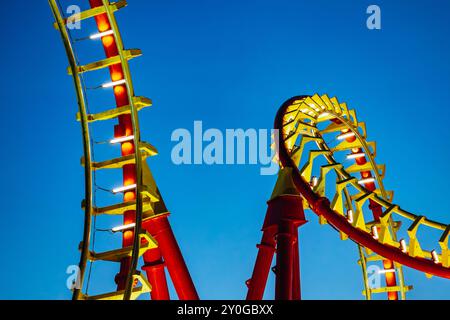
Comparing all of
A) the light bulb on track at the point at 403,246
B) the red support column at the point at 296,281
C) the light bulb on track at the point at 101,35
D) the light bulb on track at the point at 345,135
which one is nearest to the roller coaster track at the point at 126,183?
the light bulb on track at the point at 101,35

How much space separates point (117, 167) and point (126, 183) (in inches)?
11.9

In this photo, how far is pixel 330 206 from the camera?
14.0m

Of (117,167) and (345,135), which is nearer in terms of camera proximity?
(117,167)

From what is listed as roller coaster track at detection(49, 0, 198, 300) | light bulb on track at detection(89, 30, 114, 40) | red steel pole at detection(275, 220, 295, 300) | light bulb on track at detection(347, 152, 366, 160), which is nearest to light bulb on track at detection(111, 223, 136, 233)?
roller coaster track at detection(49, 0, 198, 300)

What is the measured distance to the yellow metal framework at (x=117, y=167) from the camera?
10.5 meters

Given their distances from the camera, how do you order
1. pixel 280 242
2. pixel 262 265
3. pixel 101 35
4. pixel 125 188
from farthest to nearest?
pixel 262 265 → pixel 280 242 → pixel 101 35 → pixel 125 188

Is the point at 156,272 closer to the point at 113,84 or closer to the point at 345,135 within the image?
the point at 113,84

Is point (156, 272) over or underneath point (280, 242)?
underneath

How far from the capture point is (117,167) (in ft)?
38.2

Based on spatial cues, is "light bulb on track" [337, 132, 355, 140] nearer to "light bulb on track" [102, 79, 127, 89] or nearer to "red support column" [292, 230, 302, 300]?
"red support column" [292, 230, 302, 300]

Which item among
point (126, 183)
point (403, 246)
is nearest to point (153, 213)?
point (126, 183)

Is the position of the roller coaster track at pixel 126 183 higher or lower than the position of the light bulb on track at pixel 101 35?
lower

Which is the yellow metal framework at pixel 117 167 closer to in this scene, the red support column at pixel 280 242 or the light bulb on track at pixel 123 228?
the light bulb on track at pixel 123 228

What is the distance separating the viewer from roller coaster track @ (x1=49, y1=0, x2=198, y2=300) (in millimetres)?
10820
